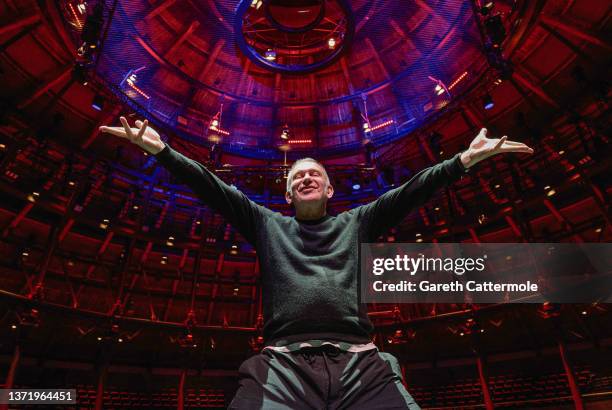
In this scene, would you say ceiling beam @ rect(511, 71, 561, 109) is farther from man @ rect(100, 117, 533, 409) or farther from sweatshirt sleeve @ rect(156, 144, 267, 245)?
sweatshirt sleeve @ rect(156, 144, 267, 245)

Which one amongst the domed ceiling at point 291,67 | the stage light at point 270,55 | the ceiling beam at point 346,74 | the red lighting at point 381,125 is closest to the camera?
the domed ceiling at point 291,67

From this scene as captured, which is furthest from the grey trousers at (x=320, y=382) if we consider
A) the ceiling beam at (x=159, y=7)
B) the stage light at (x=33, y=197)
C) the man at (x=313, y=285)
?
the ceiling beam at (x=159, y=7)

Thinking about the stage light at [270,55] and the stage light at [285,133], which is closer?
the stage light at [270,55]

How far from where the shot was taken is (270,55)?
41.6 ft

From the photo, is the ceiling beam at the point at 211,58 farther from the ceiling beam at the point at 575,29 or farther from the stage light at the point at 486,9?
the ceiling beam at the point at 575,29

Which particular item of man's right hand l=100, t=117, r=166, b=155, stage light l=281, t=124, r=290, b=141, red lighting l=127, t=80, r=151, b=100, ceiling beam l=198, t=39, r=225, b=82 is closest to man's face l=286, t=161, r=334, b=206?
man's right hand l=100, t=117, r=166, b=155

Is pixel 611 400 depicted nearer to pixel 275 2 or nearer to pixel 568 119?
pixel 568 119

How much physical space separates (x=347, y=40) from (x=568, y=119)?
22.4ft

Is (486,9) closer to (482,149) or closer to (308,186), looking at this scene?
(482,149)

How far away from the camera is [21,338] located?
46.6 ft

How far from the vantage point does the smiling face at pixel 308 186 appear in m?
2.26

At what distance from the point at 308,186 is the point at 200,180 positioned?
0.56 meters

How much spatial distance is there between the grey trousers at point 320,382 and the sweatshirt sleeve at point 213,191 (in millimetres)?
722

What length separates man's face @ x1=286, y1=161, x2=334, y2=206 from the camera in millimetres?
2262
